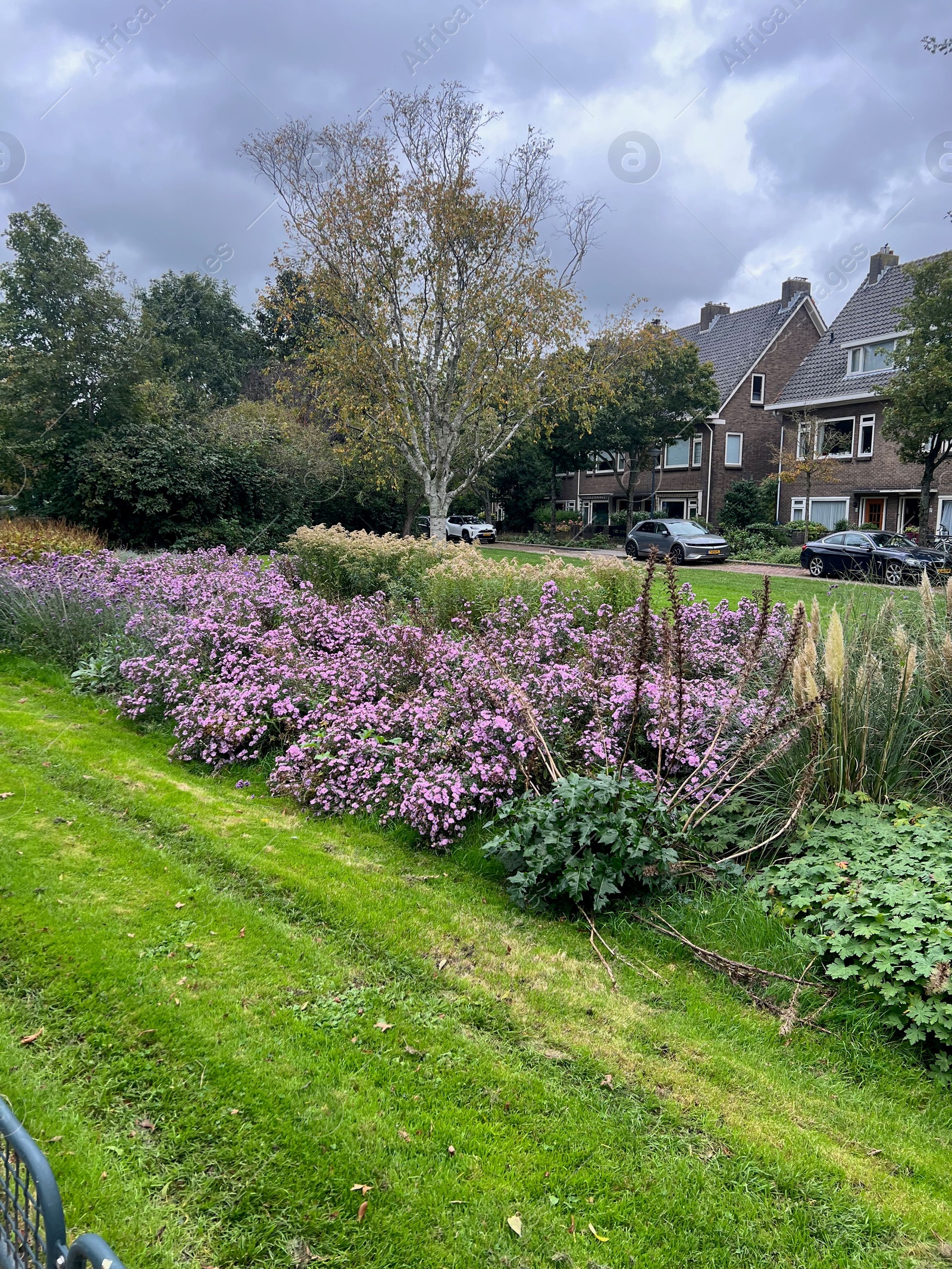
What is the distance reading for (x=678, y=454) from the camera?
36875mm

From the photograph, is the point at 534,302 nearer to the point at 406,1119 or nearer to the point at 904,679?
the point at 904,679

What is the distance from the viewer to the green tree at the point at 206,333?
41062mm

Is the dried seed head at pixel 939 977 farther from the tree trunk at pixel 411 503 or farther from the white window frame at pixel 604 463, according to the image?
the white window frame at pixel 604 463

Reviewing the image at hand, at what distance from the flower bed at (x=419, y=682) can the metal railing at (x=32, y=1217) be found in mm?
3251

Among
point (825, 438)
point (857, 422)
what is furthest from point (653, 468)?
point (857, 422)

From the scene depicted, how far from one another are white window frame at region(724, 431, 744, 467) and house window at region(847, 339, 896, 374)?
5941 mm

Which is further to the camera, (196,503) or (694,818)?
(196,503)

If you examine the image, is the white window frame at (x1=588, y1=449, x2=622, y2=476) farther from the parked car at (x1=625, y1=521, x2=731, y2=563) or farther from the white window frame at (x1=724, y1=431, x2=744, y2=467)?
the parked car at (x1=625, y1=521, x2=731, y2=563)

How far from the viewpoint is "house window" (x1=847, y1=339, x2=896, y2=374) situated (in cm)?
2756

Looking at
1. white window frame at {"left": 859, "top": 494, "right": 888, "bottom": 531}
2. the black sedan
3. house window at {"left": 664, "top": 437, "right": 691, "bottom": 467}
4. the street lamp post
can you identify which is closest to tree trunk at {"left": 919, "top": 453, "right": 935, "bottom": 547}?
the black sedan

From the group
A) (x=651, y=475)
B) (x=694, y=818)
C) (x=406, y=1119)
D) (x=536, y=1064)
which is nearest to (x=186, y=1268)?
(x=406, y=1119)

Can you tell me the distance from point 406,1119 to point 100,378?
2207 cm

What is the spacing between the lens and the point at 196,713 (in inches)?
243

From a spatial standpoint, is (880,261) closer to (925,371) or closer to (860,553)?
(925,371)
